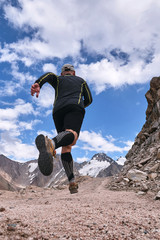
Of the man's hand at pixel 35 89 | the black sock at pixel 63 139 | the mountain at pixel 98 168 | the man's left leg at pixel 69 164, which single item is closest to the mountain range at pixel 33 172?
the mountain at pixel 98 168

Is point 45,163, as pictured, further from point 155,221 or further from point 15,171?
point 15,171

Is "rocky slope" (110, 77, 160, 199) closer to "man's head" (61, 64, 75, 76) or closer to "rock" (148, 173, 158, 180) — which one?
"rock" (148, 173, 158, 180)

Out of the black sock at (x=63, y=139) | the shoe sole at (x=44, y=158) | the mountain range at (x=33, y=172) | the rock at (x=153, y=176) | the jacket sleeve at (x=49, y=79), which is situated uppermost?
the mountain range at (x=33, y=172)

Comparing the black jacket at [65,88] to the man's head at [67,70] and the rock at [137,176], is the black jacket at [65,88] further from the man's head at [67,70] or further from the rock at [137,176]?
the rock at [137,176]

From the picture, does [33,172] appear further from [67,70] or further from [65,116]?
[65,116]

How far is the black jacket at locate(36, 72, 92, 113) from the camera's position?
372 centimetres

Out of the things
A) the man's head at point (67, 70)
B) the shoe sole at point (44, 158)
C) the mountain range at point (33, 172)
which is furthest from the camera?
the mountain range at point (33, 172)

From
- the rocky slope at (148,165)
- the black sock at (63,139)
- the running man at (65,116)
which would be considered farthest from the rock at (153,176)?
the black sock at (63,139)

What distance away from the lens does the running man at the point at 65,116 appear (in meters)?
2.90

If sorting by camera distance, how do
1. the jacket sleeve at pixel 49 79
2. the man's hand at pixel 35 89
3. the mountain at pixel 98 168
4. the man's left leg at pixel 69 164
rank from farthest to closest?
the mountain at pixel 98 168 → the man's left leg at pixel 69 164 → the jacket sleeve at pixel 49 79 → the man's hand at pixel 35 89

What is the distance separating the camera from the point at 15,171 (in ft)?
484

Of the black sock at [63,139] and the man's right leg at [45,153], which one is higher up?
the black sock at [63,139]

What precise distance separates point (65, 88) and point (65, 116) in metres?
0.70

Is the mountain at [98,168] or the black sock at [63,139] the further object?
the mountain at [98,168]
